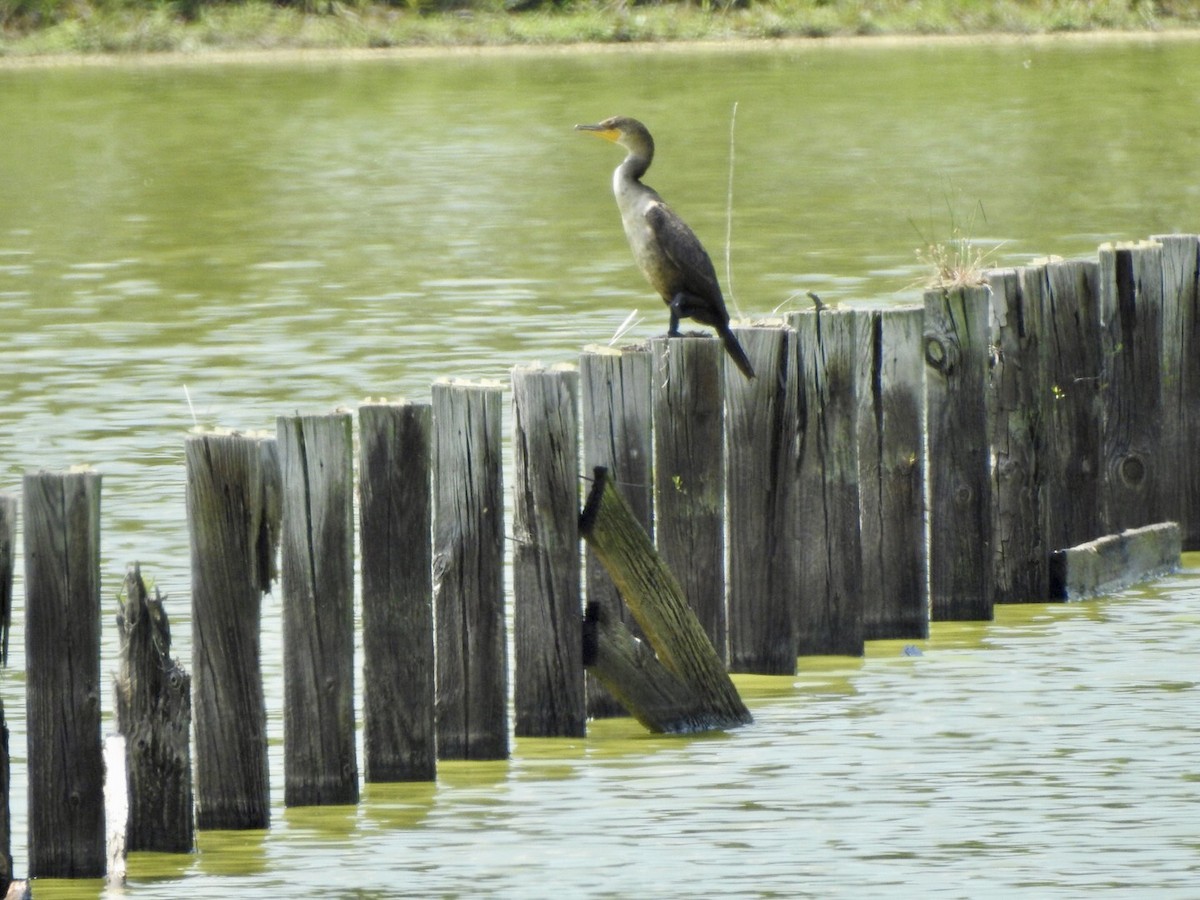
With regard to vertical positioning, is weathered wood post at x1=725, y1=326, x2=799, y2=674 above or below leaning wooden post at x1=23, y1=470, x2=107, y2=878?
above

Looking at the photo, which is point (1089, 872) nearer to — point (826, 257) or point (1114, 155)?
point (826, 257)

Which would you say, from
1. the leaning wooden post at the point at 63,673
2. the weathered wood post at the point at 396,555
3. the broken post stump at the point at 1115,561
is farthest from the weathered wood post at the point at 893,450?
the leaning wooden post at the point at 63,673

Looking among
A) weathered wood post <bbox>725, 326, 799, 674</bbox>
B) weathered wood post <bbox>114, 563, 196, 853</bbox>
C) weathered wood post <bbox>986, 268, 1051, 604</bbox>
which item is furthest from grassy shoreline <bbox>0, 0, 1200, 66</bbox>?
weathered wood post <bbox>114, 563, 196, 853</bbox>

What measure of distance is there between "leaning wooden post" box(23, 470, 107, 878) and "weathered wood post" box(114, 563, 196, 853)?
0.10 metres

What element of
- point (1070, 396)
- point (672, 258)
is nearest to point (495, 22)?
point (1070, 396)

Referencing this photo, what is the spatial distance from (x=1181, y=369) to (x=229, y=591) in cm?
439

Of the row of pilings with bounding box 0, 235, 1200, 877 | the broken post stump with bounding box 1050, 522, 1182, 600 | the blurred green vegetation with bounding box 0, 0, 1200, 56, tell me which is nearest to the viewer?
the row of pilings with bounding box 0, 235, 1200, 877

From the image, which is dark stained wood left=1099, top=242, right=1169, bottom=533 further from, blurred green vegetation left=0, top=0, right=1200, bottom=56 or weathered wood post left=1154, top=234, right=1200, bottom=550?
blurred green vegetation left=0, top=0, right=1200, bottom=56

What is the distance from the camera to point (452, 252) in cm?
2014

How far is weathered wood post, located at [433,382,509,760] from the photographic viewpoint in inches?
277

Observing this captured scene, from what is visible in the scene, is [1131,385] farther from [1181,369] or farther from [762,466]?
[762,466]

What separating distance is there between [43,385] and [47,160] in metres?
13.9

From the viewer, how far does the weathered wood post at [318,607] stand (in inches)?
261

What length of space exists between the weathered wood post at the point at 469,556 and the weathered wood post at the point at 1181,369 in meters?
3.34
